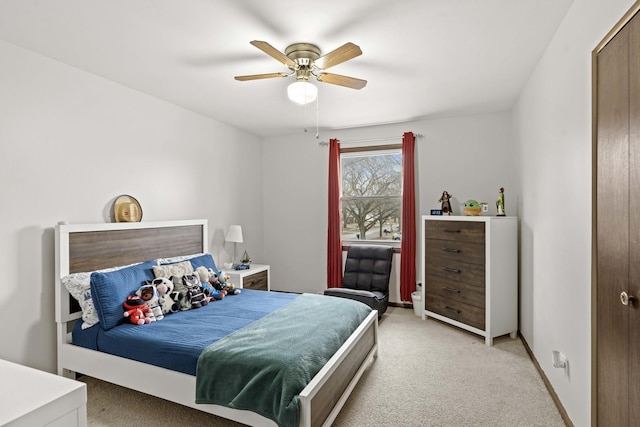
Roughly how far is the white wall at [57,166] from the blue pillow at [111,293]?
0.46 meters

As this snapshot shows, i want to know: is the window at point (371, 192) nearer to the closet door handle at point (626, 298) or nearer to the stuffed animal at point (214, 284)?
the stuffed animal at point (214, 284)

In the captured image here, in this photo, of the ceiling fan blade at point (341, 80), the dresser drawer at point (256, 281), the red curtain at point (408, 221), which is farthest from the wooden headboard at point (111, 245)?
the red curtain at point (408, 221)

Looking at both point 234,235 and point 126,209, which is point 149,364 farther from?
point 234,235

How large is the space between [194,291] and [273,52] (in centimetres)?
211

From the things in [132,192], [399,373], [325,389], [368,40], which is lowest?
[399,373]

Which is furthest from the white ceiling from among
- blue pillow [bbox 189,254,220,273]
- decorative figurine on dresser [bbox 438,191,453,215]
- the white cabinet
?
the white cabinet

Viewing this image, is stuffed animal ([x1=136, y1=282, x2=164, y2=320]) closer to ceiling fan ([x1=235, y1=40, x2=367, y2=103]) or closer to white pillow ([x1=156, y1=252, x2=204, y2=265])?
white pillow ([x1=156, y1=252, x2=204, y2=265])

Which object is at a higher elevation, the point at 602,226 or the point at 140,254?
the point at 602,226

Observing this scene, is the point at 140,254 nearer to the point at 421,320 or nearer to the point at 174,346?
the point at 174,346

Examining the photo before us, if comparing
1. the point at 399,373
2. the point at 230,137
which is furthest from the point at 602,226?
the point at 230,137

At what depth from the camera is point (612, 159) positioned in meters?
1.51

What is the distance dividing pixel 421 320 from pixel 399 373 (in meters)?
1.45

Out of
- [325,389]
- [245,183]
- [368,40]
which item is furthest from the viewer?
[245,183]

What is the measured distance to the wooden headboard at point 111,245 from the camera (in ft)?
8.54
